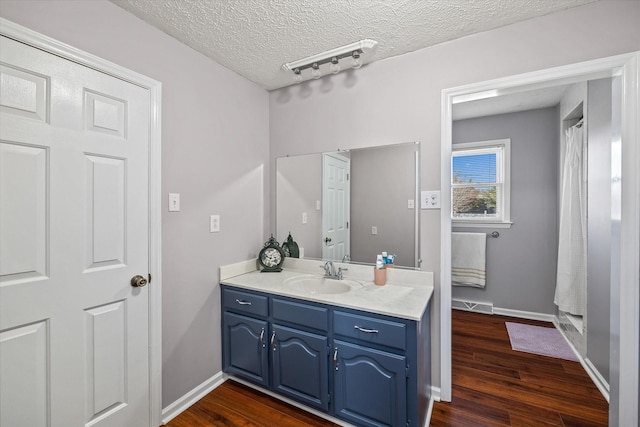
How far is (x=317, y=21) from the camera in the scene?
163cm

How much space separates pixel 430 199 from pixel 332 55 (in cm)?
123

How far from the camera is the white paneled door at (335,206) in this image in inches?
88.4

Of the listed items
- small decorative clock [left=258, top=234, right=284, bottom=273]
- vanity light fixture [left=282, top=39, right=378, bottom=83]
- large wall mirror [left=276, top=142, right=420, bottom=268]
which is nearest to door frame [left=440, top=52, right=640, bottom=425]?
large wall mirror [left=276, top=142, right=420, bottom=268]

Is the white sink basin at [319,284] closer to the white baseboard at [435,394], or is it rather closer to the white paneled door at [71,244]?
the white baseboard at [435,394]

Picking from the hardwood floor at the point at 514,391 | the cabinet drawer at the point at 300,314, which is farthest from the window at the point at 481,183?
the cabinet drawer at the point at 300,314

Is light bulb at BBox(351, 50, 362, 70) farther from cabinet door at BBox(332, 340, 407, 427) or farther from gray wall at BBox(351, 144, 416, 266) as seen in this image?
cabinet door at BBox(332, 340, 407, 427)

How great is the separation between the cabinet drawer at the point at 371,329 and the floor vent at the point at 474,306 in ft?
8.32

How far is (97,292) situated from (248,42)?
5.69 feet

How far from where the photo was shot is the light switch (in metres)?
1.74

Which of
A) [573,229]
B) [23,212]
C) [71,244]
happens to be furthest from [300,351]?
[573,229]

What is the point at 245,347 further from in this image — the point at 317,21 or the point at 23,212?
the point at 317,21

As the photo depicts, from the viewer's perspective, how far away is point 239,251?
226cm

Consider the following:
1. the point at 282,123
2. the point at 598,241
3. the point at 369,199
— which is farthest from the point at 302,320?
the point at 598,241

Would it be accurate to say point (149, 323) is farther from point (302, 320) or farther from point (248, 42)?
point (248, 42)
